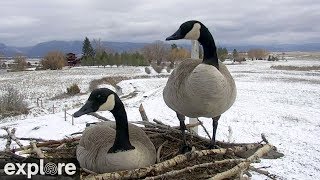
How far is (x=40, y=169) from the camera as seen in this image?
11.8 feet

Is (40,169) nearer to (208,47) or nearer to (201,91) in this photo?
(201,91)

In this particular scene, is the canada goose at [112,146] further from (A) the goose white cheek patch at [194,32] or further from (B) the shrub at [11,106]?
(B) the shrub at [11,106]

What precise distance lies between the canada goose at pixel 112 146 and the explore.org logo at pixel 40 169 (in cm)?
68

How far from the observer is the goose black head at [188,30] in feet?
17.4

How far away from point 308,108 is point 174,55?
49575mm

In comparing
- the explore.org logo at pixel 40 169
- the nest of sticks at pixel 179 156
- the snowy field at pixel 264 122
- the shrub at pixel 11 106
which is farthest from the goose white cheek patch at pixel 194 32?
the shrub at pixel 11 106

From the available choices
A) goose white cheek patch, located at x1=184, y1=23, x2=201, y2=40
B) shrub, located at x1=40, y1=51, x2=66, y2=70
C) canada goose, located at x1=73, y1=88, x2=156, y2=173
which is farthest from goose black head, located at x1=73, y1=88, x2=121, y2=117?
shrub, located at x1=40, y1=51, x2=66, y2=70

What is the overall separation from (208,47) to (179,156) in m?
1.62

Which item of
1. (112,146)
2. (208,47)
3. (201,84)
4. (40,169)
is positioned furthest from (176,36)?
(40,169)

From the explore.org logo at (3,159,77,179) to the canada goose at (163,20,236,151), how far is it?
200cm

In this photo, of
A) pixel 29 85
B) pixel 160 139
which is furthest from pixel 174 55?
pixel 160 139

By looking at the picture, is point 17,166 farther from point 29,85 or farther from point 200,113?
point 29,85

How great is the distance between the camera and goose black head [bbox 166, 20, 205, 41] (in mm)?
5289

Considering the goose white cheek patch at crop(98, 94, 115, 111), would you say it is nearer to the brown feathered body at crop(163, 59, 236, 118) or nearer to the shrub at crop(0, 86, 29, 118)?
the brown feathered body at crop(163, 59, 236, 118)
